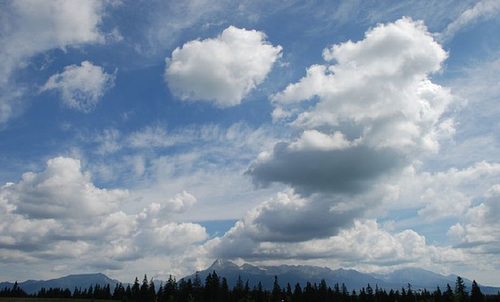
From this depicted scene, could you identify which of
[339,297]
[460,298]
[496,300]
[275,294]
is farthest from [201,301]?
[496,300]

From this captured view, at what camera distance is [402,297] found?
144m

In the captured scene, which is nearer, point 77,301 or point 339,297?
point 339,297

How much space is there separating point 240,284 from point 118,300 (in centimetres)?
5451

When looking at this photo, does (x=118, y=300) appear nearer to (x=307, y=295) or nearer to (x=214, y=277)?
(x=214, y=277)

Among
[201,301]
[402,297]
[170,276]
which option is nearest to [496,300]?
[402,297]

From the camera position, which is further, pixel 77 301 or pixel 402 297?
pixel 77 301

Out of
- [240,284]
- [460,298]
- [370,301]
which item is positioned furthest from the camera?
[240,284]

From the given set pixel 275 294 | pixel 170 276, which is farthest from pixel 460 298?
pixel 170 276

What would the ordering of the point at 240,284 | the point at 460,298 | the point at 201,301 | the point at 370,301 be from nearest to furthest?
the point at 460,298 < the point at 201,301 < the point at 370,301 < the point at 240,284

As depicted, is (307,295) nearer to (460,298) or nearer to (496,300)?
(460,298)

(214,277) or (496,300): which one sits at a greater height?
(214,277)

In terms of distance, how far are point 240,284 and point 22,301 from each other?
8539 centimetres

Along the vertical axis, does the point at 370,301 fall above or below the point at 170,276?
below

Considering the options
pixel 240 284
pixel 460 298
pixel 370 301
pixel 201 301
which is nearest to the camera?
pixel 460 298
